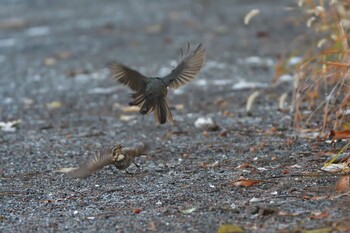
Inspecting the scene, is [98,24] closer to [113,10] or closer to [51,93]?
[113,10]

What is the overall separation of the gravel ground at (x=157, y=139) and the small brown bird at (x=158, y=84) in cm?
31

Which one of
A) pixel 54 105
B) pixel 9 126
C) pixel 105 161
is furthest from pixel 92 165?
pixel 54 105

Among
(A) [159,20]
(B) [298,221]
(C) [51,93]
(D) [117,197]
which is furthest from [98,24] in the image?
(B) [298,221]

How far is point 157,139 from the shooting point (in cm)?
531

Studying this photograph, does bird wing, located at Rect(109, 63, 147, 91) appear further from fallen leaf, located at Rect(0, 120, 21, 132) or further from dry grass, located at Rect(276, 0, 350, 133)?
fallen leaf, located at Rect(0, 120, 21, 132)

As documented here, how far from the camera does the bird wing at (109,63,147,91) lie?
4344mm

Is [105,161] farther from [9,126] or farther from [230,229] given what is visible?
[9,126]

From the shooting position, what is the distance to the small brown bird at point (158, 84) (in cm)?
441

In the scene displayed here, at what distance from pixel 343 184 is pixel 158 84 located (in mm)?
1240

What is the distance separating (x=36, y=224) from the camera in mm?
3611

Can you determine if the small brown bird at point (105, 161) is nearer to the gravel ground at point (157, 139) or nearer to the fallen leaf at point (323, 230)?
the gravel ground at point (157, 139)

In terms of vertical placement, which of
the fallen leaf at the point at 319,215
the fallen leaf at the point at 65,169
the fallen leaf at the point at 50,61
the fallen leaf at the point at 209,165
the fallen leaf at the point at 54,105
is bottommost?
the fallen leaf at the point at 54,105

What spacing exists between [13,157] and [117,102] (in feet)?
6.42

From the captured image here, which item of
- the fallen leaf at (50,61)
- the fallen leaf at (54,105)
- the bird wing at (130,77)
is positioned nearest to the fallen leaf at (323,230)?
the bird wing at (130,77)
